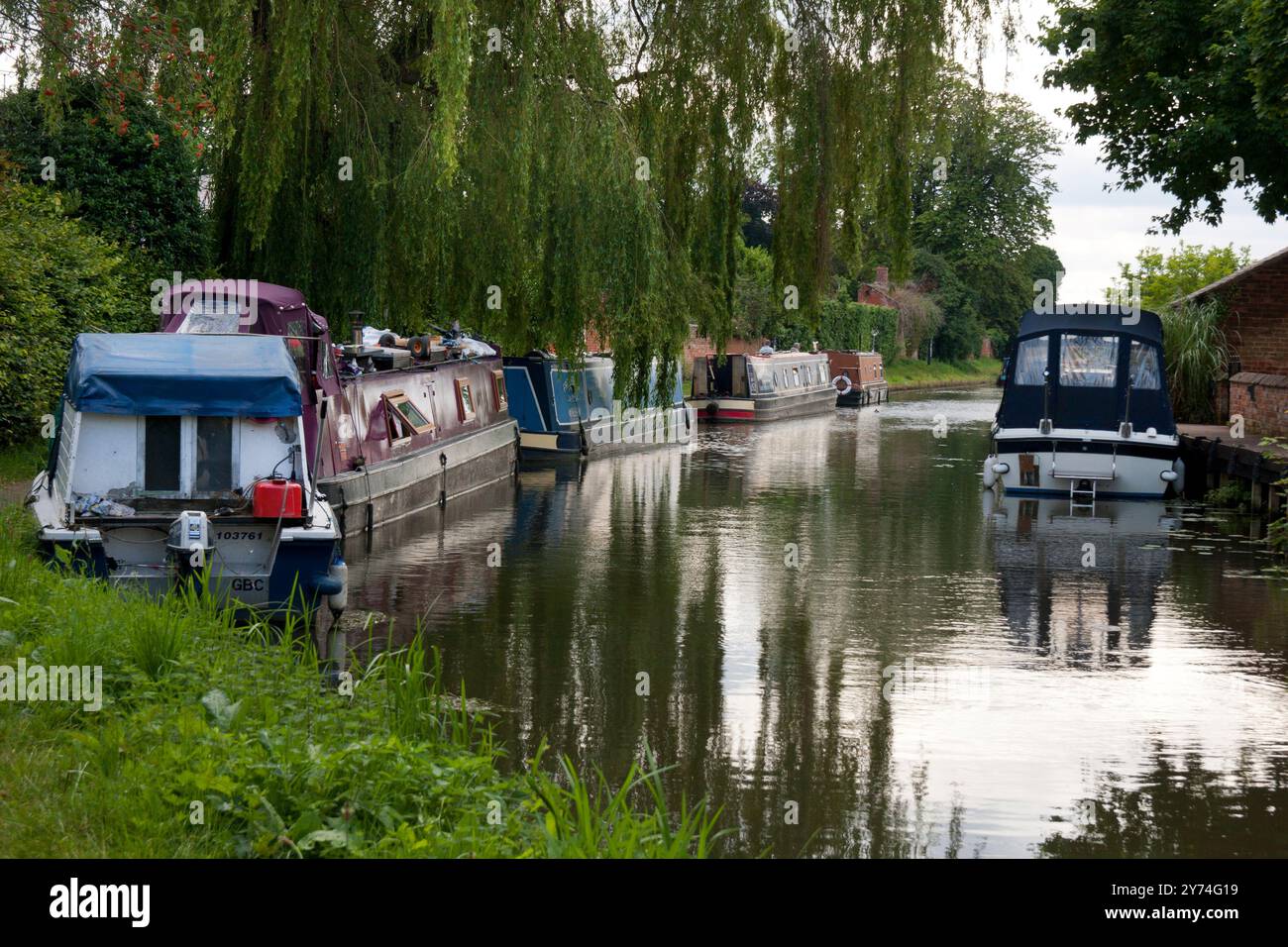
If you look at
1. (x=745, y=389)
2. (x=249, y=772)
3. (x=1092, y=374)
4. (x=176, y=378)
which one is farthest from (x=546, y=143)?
(x=745, y=389)

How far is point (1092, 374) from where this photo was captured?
23.2m

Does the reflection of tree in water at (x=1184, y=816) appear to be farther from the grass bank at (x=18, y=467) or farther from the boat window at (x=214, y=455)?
the grass bank at (x=18, y=467)

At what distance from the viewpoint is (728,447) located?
33031 millimetres

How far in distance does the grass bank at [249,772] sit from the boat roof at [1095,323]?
16636 millimetres

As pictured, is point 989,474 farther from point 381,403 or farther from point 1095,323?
point 381,403

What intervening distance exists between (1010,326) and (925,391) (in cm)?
A: 1305

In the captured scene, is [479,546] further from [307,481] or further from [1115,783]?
[1115,783]

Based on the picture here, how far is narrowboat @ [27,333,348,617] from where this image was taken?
11039mm

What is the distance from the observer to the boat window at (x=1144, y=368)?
23.0m

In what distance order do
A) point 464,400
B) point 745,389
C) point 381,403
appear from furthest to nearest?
point 745,389 < point 464,400 < point 381,403

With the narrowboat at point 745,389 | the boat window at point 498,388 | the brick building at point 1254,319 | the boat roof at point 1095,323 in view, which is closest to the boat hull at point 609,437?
the boat window at point 498,388

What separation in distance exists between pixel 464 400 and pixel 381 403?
381 centimetres
